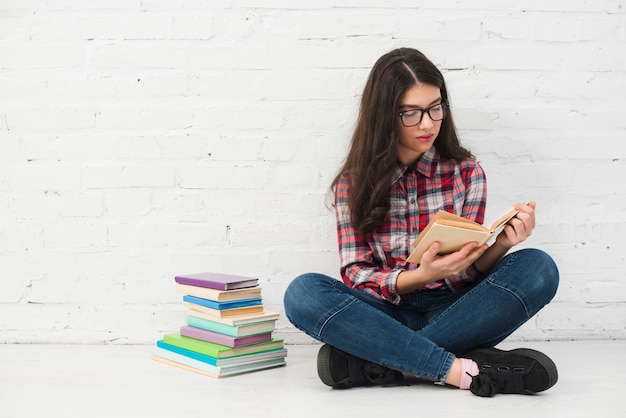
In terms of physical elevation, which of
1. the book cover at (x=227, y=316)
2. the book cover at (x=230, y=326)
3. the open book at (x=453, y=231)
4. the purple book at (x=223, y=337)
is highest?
the open book at (x=453, y=231)

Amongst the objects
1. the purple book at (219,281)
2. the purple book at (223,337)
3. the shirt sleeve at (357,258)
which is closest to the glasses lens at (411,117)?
the shirt sleeve at (357,258)

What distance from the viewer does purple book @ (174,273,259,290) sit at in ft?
7.41

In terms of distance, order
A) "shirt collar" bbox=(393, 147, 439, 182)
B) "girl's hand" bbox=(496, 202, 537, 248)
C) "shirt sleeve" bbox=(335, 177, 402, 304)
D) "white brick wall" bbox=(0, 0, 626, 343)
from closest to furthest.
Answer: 1. "girl's hand" bbox=(496, 202, 537, 248)
2. "shirt sleeve" bbox=(335, 177, 402, 304)
3. "shirt collar" bbox=(393, 147, 439, 182)
4. "white brick wall" bbox=(0, 0, 626, 343)

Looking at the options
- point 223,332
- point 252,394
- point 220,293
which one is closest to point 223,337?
point 223,332

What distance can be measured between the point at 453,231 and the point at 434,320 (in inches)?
14.3

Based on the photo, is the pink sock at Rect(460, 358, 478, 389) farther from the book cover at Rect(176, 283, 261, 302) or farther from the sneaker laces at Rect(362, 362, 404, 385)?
the book cover at Rect(176, 283, 261, 302)

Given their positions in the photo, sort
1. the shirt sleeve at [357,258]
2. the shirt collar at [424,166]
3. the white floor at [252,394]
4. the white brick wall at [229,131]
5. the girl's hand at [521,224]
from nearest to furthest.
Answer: the white floor at [252,394], the girl's hand at [521,224], the shirt sleeve at [357,258], the shirt collar at [424,166], the white brick wall at [229,131]

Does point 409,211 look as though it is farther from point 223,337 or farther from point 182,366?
point 182,366

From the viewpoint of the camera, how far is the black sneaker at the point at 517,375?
1.89 meters

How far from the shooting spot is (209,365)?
2.22 meters

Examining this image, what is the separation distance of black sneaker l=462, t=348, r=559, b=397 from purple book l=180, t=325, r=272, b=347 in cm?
70

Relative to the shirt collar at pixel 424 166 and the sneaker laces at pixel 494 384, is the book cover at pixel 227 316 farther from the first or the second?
the sneaker laces at pixel 494 384

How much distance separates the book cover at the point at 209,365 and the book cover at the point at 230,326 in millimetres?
95

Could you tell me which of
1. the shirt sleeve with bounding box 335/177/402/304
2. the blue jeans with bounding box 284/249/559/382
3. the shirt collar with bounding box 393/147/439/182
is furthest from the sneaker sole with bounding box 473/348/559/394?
the shirt collar with bounding box 393/147/439/182
